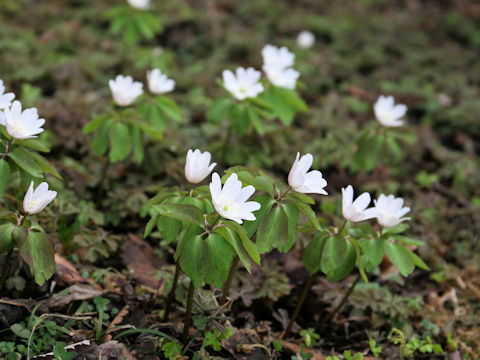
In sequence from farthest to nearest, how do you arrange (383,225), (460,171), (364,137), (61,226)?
(460,171), (364,137), (61,226), (383,225)

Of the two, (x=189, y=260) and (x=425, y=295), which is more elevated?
(x=189, y=260)

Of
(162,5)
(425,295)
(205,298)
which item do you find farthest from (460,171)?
(162,5)

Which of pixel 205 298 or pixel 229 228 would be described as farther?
pixel 205 298

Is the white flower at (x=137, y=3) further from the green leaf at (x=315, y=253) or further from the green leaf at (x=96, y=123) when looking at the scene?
the green leaf at (x=315, y=253)

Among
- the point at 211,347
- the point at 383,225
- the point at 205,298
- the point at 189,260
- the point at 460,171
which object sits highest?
the point at 189,260

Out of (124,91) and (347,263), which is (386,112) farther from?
(124,91)

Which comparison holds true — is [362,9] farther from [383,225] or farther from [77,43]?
[383,225]

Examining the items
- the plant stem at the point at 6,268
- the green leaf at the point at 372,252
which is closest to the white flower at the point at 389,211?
the green leaf at the point at 372,252
